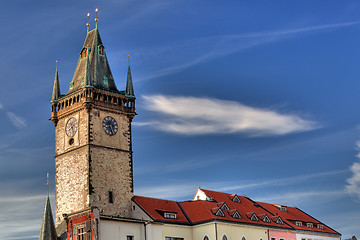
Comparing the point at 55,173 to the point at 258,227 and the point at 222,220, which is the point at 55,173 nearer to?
the point at 222,220

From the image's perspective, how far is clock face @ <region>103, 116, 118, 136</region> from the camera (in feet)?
290

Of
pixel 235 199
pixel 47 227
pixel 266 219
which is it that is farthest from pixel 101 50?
pixel 266 219

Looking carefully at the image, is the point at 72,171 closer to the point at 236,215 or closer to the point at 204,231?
the point at 204,231

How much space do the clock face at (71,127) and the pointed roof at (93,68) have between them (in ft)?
15.3

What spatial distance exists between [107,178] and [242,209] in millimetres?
24331

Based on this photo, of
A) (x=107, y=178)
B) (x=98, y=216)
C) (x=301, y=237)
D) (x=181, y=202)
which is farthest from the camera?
(x=301, y=237)

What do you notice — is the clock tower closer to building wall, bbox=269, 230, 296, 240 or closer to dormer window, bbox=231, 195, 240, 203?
dormer window, bbox=231, 195, 240, 203

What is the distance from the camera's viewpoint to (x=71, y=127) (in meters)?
88.6

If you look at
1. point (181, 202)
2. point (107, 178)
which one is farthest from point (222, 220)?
point (107, 178)

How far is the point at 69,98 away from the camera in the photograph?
90.1 m

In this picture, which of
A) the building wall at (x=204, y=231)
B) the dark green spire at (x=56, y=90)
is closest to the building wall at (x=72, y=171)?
the dark green spire at (x=56, y=90)

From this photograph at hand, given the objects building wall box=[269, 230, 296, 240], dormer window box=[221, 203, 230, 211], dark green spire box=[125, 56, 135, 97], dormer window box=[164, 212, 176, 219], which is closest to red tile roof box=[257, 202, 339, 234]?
building wall box=[269, 230, 296, 240]

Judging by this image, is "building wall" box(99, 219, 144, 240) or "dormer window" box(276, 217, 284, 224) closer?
"building wall" box(99, 219, 144, 240)

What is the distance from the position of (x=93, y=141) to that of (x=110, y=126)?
418 cm
